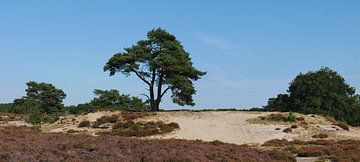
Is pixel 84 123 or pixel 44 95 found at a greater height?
pixel 44 95

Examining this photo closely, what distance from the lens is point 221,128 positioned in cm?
3712

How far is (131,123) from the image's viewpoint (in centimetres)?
3875

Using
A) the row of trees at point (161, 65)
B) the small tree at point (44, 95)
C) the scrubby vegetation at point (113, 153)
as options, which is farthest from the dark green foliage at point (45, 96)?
the scrubby vegetation at point (113, 153)

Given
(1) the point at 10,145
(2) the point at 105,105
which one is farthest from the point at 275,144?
(2) the point at 105,105

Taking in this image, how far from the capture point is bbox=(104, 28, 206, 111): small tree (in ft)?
159

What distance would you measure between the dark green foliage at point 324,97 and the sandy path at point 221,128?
15.1 m

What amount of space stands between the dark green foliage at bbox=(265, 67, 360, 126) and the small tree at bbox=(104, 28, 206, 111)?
13101 millimetres

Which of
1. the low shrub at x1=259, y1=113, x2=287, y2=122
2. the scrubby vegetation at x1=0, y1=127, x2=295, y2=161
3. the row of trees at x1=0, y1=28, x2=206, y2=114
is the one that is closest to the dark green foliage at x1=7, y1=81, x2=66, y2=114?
the row of trees at x1=0, y1=28, x2=206, y2=114

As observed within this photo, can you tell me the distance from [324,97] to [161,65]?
20.4m

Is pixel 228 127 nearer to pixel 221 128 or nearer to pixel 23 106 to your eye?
pixel 221 128

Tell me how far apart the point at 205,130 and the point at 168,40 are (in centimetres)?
1703

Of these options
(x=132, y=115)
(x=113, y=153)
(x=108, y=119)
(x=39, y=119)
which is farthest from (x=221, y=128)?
(x=113, y=153)

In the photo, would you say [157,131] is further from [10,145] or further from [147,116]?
[10,145]

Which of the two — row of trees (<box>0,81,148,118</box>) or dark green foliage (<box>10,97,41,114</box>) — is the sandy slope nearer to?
dark green foliage (<box>10,97,41,114</box>)
